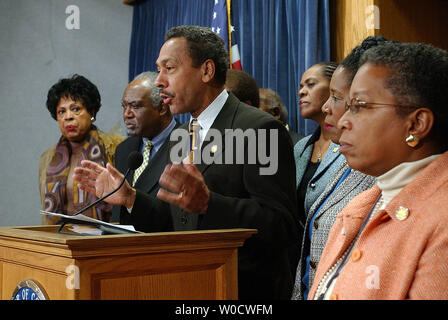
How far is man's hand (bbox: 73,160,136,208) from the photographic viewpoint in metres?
2.16

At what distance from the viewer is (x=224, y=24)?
182 inches

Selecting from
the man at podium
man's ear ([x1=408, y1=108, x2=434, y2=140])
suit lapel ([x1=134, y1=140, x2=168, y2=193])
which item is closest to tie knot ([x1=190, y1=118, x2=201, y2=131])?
the man at podium

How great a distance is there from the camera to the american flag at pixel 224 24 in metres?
4.48

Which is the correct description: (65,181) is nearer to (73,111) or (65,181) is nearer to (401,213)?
(73,111)

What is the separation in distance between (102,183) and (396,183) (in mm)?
1246

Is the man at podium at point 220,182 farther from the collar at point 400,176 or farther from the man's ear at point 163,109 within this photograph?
the man's ear at point 163,109

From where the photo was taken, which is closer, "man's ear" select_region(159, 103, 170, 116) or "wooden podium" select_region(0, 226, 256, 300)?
"wooden podium" select_region(0, 226, 256, 300)

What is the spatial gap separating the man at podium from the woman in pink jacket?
527mm

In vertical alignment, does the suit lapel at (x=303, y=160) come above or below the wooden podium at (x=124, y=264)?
above

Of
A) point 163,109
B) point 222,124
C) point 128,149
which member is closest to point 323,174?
point 222,124

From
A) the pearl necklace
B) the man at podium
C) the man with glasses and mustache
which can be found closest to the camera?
the pearl necklace

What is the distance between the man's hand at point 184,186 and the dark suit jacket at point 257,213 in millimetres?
122

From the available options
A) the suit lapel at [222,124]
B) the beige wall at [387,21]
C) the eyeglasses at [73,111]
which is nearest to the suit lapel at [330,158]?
the suit lapel at [222,124]

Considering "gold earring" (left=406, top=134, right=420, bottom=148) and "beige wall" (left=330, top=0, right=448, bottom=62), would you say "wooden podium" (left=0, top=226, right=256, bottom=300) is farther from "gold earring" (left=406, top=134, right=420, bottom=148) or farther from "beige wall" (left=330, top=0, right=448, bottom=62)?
"beige wall" (left=330, top=0, right=448, bottom=62)
